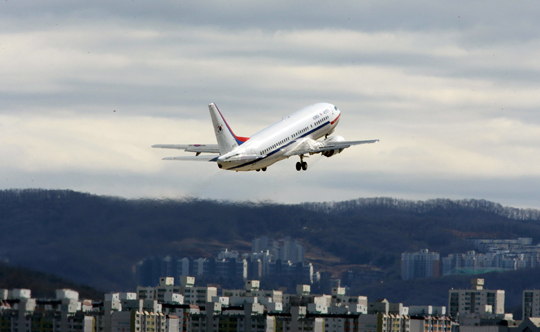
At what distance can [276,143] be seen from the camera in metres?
84.1

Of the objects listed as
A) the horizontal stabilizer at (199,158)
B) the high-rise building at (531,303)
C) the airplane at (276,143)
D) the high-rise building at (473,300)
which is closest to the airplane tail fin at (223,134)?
the airplane at (276,143)

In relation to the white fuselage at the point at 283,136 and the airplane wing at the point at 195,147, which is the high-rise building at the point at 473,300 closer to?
the white fuselage at the point at 283,136

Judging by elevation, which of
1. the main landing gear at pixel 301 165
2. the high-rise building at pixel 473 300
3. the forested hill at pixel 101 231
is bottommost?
the high-rise building at pixel 473 300

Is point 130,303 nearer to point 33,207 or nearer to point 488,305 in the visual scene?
point 33,207

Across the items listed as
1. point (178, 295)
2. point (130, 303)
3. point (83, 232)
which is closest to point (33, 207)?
point (83, 232)

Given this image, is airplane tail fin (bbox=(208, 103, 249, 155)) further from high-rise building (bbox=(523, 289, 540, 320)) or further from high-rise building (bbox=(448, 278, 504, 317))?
high-rise building (bbox=(448, 278, 504, 317))

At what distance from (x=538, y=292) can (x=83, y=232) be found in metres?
110

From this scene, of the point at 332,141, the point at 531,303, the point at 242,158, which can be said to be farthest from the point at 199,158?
the point at 531,303

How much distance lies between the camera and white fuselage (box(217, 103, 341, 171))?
8044 centimetres

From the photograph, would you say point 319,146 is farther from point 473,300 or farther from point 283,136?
point 473,300

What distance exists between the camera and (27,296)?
3270 inches

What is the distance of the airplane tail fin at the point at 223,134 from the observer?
82.6m

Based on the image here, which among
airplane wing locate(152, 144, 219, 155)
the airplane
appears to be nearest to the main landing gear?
the airplane

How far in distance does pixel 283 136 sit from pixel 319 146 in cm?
538
